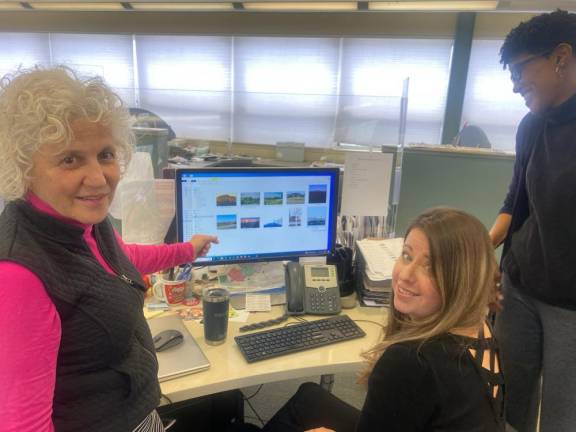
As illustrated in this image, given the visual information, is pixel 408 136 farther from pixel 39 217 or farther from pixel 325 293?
pixel 39 217

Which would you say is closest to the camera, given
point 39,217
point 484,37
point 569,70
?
point 39,217

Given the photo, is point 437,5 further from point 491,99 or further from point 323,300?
point 323,300

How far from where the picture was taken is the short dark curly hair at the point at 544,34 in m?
1.26

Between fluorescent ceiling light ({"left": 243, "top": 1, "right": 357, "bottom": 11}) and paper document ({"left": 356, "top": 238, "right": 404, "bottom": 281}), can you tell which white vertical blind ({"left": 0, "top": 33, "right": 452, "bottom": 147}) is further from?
paper document ({"left": 356, "top": 238, "right": 404, "bottom": 281})

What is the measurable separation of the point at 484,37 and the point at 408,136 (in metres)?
1.37

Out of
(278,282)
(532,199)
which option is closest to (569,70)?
(532,199)

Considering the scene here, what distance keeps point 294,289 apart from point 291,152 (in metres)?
2.50

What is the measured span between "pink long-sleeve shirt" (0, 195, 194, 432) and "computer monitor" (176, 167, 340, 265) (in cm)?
77

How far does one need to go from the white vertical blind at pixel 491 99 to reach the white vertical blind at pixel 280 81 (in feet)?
5.34

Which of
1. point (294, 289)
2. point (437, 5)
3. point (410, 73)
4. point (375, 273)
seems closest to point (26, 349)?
point (294, 289)

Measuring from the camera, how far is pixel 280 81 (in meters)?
5.66

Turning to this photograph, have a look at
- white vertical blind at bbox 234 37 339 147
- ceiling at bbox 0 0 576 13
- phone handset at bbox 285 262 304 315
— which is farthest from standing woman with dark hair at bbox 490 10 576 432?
white vertical blind at bbox 234 37 339 147

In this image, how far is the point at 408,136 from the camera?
5.48 metres

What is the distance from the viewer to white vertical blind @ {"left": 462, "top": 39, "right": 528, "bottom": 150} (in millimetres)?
4953
